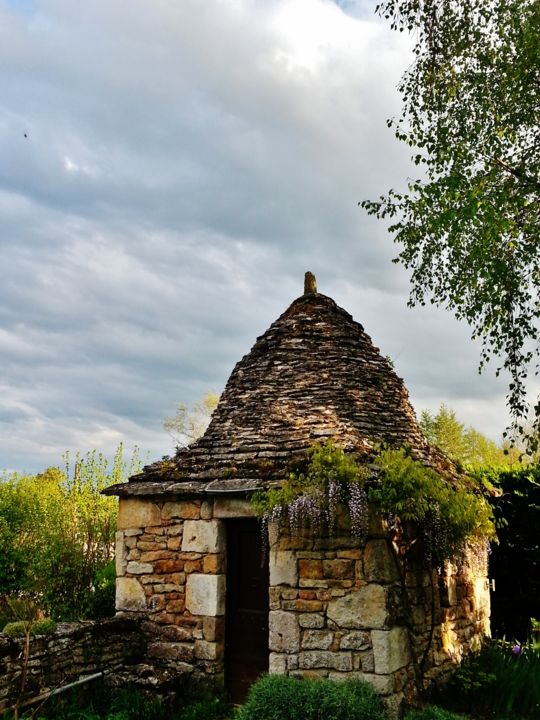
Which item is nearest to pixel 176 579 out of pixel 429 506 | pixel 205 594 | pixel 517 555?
pixel 205 594

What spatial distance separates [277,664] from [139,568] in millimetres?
2073

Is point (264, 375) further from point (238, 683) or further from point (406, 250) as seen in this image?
point (238, 683)

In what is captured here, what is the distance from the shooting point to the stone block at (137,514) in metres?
7.43

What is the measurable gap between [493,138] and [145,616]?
790 cm

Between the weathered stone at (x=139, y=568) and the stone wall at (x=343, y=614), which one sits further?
the weathered stone at (x=139, y=568)

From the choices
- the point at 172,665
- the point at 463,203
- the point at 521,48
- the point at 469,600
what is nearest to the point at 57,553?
the point at 172,665

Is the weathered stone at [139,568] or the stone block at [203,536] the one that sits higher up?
the stone block at [203,536]

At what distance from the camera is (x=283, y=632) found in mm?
6309

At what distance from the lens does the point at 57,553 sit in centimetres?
1034

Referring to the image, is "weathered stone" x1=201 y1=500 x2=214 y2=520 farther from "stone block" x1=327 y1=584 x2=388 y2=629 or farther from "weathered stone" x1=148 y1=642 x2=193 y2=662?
"stone block" x1=327 y1=584 x2=388 y2=629

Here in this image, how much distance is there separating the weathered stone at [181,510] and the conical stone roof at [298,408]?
26 centimetres

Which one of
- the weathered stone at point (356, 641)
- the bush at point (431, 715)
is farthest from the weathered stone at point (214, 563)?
the bush at point (431, 715)

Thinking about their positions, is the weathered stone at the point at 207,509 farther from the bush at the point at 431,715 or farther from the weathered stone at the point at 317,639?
the bush at the point at 431,715

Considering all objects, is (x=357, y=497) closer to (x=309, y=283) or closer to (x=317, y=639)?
(x=317, y=639)
